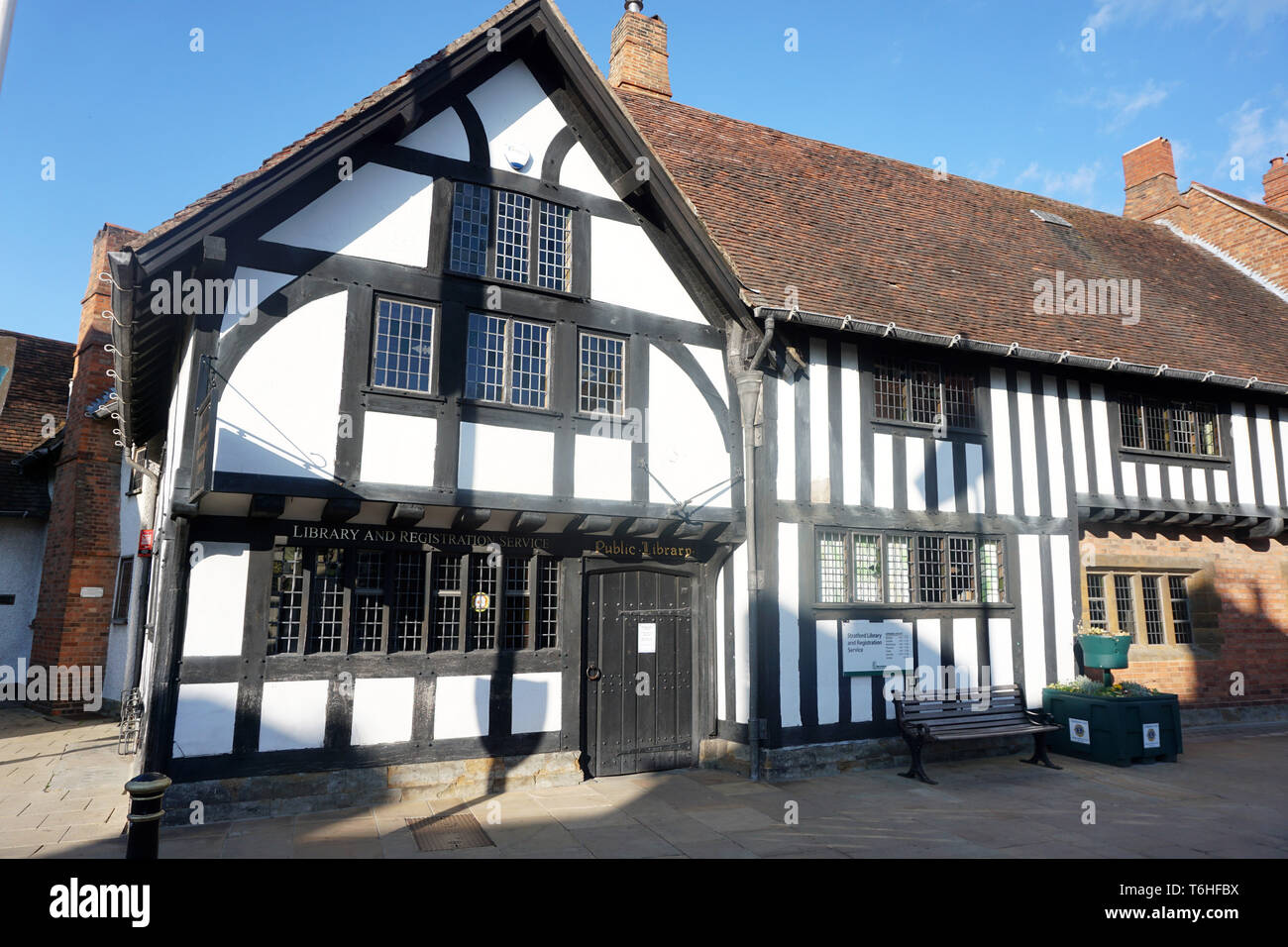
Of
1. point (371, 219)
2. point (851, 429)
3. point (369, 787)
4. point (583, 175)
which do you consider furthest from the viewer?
point (851, 429)

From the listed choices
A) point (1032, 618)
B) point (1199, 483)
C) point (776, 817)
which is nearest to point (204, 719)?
point (776, 817)

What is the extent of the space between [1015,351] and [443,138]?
808cm

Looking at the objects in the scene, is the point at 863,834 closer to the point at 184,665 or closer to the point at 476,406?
the point at 476,406

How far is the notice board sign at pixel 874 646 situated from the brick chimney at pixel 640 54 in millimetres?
10270

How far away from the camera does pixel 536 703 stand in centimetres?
906

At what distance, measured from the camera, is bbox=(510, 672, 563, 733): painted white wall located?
8945 mm

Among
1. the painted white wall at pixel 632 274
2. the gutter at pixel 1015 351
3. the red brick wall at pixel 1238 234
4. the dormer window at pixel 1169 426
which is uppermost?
the red brick wall at pixel 1238 234

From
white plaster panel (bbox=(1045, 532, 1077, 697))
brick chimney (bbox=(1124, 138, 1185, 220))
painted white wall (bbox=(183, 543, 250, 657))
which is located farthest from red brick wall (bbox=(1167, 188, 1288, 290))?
painted white wall (bbox=(183, 543, 250, 657))

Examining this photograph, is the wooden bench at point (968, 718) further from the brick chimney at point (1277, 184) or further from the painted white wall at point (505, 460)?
the brick chimney at point (1277, 184)

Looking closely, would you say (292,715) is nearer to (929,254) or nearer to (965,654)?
(965,654)

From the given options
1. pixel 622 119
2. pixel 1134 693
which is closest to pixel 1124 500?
pixel 1134 693

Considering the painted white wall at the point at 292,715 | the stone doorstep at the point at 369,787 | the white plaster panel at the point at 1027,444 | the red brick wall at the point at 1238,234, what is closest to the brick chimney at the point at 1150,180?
the red brick wall at the point at 1238,234

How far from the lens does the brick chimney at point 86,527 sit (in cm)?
1545

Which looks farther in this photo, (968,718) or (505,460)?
(968,718)
